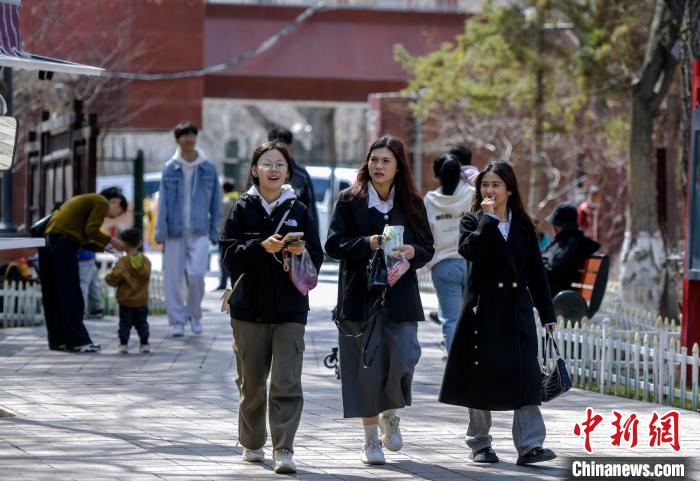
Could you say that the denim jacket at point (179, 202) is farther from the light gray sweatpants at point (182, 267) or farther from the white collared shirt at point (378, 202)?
the white collared shirt at point (378, 202)

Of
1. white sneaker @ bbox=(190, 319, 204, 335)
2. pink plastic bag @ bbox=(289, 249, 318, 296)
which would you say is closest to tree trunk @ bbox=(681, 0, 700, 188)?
white sneaker @ bbox=(190, 319, 204, 335)

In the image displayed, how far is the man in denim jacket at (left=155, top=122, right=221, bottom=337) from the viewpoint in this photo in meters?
14.1

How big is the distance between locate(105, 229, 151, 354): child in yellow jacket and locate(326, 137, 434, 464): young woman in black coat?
17.0 feet

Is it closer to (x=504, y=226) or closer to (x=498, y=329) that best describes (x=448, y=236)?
(x=504, y=226)

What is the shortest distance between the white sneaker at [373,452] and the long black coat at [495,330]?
0.46 m

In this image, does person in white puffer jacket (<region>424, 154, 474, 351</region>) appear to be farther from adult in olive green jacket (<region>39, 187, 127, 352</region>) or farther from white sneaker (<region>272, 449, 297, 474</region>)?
white sneaker (<region>272, 449, 297, 474</region>)

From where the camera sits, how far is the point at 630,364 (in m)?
11.0

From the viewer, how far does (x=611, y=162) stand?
30.0 meters

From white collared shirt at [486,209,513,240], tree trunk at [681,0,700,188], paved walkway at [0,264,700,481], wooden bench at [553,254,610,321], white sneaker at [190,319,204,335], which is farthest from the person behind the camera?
white sneaker at [190,319,204,335]

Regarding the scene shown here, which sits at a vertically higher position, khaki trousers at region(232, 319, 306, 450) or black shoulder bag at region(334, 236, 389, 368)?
black shoulder bag at region(334, 236, 389, 368)

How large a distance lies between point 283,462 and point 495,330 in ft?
4.40

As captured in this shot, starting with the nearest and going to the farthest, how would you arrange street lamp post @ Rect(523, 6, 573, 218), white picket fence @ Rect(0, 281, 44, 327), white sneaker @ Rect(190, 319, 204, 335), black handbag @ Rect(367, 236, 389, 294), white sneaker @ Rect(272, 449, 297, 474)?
white sneaker @ Rect(272, 449, 297, 474) < black handbag @ Rect(367, 236, 389, 294) < white sneaker @ Rect(190, 319, 204, 335) < white picket fence @ Rect(0, 281, 44, 327) < street lamp post @ Rect(523, 6, 573, 218)

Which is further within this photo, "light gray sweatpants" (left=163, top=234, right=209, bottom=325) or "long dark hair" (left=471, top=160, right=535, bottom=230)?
"light gray sweatpants" (left=163, top=234, right=209, bottom=325)

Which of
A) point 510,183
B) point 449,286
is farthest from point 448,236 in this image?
point 510,183
